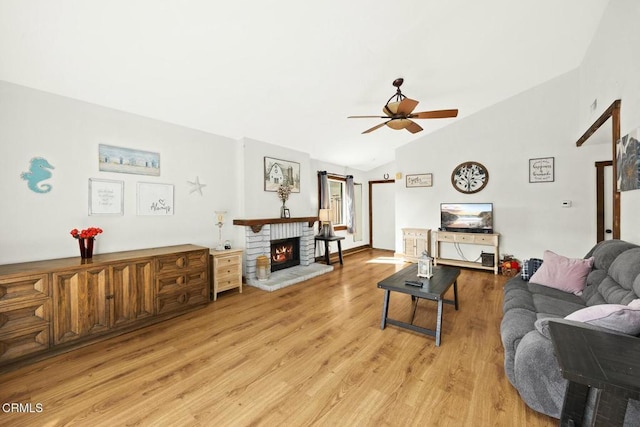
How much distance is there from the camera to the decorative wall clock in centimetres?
520

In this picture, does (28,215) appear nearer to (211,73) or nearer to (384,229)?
(211,73)

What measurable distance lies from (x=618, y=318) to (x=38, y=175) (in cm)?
456

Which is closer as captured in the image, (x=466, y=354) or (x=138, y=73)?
(x=466, y=354)

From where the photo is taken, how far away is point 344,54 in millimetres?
2854

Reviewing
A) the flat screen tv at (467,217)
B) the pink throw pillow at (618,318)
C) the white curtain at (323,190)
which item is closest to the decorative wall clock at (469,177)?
the flat screen tv at (467,217)

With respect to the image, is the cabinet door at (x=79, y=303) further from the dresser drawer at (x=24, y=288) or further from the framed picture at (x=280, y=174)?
the framed picture at (x=280, y=174)

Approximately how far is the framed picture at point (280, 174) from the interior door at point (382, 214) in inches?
118

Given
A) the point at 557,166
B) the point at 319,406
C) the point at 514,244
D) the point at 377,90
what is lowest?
the point at 319,406

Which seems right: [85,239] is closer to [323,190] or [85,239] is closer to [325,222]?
[325,222]

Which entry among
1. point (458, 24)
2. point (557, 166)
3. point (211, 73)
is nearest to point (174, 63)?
point (211, 73)

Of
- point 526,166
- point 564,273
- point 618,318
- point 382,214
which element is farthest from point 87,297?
point 526,166

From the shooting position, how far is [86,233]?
8.75 feet

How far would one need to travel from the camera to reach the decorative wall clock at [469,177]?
17.1 ft

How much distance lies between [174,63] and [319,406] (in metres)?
3.15
